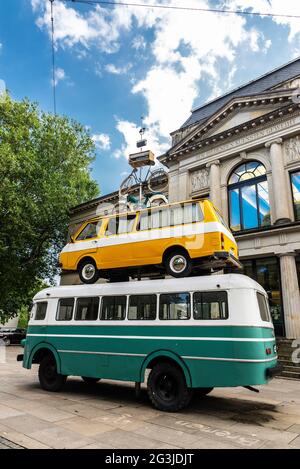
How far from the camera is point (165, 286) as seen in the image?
734cm

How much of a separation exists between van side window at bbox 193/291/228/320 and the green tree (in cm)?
1833

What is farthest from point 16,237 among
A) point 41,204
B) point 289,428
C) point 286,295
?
point 289,428

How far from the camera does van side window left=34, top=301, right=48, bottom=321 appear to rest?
9273mm

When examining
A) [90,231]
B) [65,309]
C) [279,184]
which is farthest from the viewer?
[279,184]

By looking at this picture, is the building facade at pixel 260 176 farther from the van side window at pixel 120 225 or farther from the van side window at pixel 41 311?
the van side window at pixel 41 311

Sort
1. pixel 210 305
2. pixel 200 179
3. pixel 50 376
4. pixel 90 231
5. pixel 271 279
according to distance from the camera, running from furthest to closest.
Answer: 1. pixel 200 179
2. pixel 271 279
3. pixel 90 231
4. pixel 50 376
5. pixel 210 305

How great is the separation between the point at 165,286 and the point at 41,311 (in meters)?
4.34

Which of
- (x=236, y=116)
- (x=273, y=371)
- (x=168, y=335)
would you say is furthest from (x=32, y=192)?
(x=273, y=371)

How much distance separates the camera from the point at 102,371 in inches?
303

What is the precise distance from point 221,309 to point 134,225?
3530mm

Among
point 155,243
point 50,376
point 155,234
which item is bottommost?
point 50,376

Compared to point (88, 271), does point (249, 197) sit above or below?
above

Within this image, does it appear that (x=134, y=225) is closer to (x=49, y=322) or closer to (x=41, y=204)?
(x=49, y=322)

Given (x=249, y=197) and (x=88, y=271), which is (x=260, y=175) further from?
(x=88, y=271)
